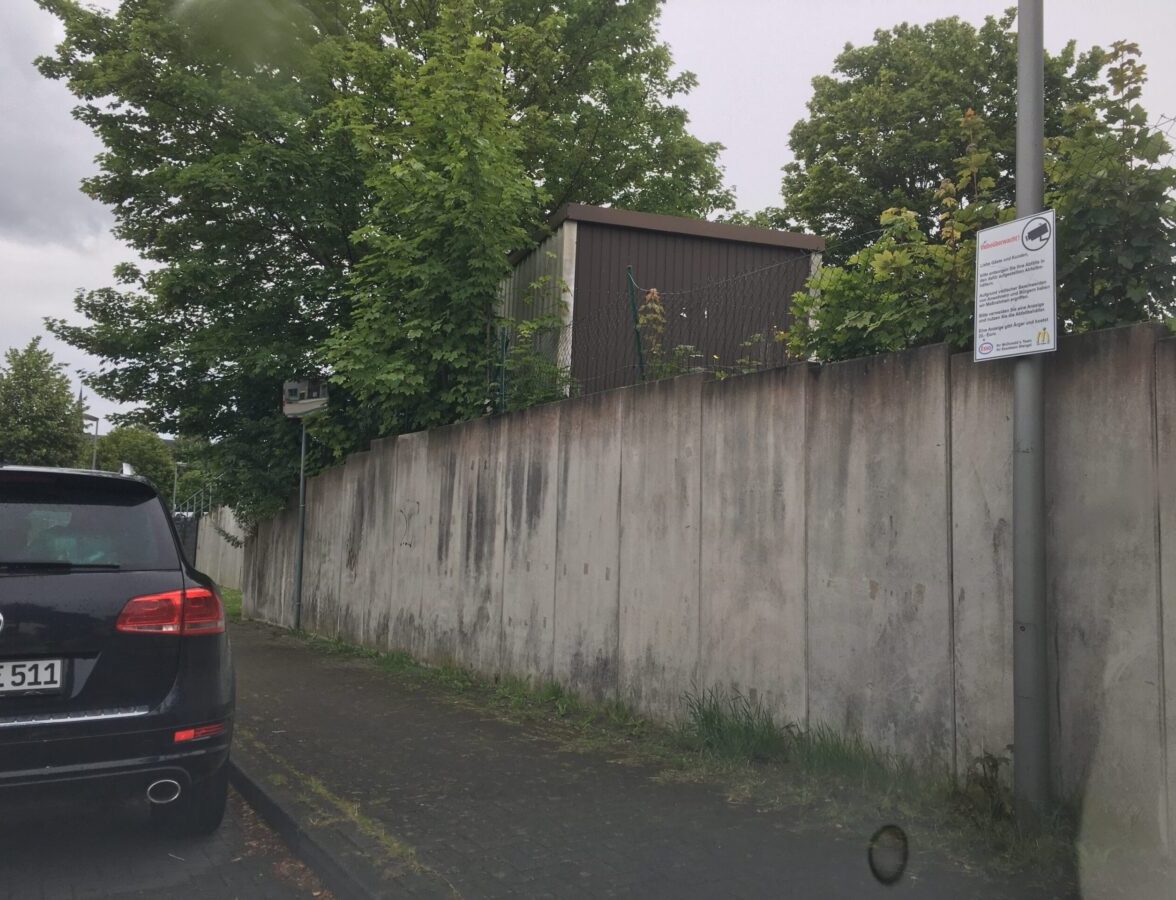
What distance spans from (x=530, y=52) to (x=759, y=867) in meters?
16.0

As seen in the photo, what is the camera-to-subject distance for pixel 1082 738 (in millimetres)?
4172

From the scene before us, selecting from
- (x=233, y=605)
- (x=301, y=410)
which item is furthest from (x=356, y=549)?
(x=233, y=605)

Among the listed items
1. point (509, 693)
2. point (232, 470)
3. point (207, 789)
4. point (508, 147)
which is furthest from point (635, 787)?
point (232, 470)

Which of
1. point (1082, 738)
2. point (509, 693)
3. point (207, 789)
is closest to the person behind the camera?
point (1082, 738)

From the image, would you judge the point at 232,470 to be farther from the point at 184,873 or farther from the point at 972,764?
the point at 972,764

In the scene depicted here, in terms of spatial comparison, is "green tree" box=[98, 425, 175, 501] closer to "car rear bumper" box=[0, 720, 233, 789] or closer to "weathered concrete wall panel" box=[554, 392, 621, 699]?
"weathered concrete wall panel" box=[554, 392, 621, 699]

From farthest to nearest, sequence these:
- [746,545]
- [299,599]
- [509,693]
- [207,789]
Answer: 1. [299,599]
2. [509,693]
3. [746,545]
4. [207,789]

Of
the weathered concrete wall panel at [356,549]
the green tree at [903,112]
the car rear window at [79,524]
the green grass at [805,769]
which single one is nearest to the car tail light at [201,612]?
the car rear window at [79,524]

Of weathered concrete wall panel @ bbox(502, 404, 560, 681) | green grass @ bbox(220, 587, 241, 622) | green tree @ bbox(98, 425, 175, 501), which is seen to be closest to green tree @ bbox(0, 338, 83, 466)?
green grass @ bbox(220, 587, 241, 622)

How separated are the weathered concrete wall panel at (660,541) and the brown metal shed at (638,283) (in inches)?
25.5

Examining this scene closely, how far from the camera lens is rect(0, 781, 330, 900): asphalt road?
4145mm

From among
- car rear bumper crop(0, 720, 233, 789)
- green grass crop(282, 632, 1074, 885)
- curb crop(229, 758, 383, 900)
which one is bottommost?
curb crop(229, 758, 383, 900)

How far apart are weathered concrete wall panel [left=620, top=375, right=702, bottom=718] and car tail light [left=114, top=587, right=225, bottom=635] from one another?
3.16 m

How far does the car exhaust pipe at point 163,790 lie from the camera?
14.0 ft
